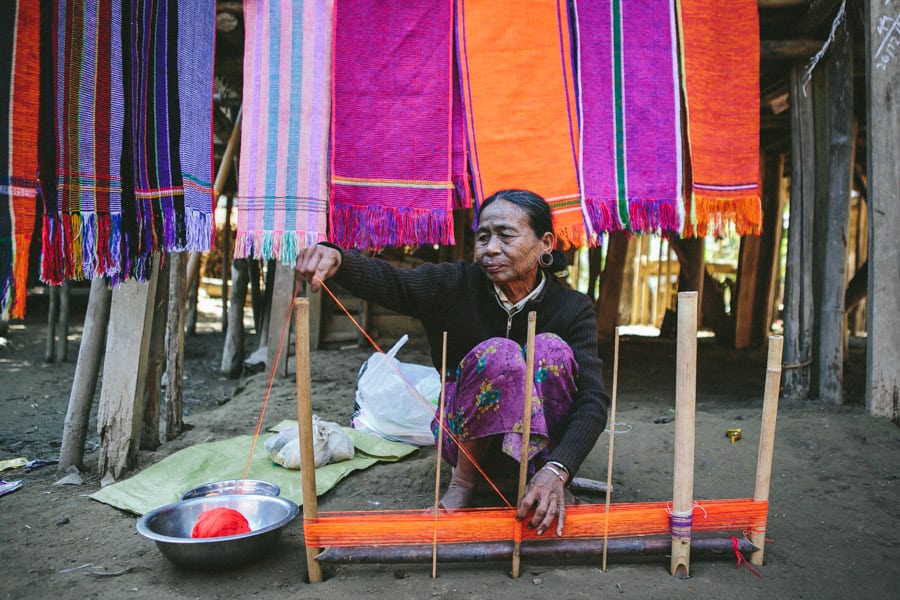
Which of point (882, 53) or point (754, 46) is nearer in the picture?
point (754, 46)

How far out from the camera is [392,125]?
8.59 feet

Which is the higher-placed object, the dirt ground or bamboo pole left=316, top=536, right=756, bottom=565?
bamboo pole left=316, top=536, right=756, bottom=565

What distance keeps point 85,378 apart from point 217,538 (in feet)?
4.54

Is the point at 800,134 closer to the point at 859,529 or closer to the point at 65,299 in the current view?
the point at 859,529

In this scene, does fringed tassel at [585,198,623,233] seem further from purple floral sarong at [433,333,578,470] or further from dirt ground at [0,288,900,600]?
dirt ground at [0,288,900,600]

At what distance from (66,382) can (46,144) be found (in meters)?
3.42

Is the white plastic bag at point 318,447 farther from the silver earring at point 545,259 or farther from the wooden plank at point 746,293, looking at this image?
the wooden plank at point 746,293

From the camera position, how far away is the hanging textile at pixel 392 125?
101 inches

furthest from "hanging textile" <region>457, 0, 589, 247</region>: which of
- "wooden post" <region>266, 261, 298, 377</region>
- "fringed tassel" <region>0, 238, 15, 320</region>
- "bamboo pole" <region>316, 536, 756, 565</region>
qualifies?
"wooden post" <region>266, 261, 298, 377</region>

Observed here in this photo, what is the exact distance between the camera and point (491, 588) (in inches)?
64.0

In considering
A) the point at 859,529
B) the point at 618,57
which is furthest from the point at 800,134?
the point at 859,529

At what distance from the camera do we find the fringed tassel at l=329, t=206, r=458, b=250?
2557 mm

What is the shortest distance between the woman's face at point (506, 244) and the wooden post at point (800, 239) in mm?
2355

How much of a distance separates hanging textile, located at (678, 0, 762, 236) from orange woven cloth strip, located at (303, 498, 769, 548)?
1.46m
